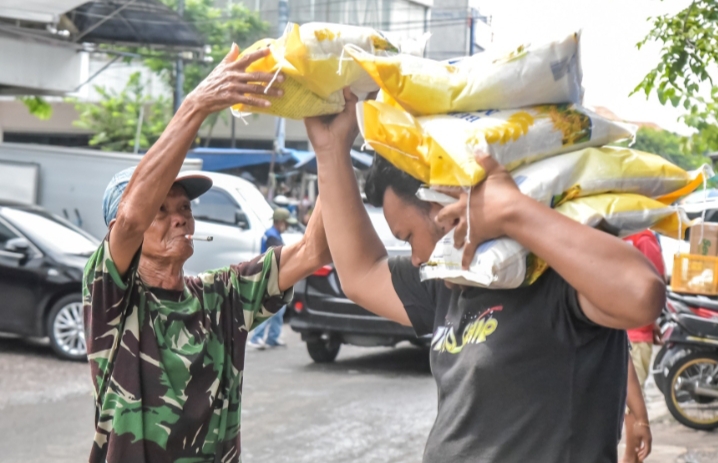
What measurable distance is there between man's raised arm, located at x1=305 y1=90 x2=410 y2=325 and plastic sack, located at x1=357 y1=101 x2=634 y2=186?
502mm

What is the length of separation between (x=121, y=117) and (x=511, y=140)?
29.8 meters

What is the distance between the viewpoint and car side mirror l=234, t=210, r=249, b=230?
547 inches

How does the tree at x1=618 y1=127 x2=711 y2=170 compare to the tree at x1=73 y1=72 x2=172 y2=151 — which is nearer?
the tree at x1=618 y1=127 x2=711 y2=170

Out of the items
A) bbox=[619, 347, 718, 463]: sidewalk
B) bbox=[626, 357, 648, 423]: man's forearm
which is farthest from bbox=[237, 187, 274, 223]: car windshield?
bbox=[626, 357, 648, 423]: man's forearm

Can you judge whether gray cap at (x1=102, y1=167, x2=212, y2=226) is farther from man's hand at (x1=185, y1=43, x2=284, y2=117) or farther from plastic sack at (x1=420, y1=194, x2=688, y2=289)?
plastic sack at (x1=420, y1=194, x2=688, y2=289)

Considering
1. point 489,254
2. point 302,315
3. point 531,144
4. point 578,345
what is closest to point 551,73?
point 531,144

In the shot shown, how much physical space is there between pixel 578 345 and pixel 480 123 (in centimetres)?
50

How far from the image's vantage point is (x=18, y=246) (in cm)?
1058

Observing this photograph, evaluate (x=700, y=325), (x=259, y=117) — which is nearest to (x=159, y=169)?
(x=700, y=325)

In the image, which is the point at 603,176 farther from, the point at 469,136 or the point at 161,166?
the point at 161,166

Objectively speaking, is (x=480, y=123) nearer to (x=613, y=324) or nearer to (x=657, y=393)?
(x=613, y=324)

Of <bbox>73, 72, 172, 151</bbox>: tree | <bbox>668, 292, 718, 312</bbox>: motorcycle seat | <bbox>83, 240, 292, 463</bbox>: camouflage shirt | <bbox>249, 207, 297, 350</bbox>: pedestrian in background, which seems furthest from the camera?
<bbox>73, 72, 172, 151</bbox>: tree

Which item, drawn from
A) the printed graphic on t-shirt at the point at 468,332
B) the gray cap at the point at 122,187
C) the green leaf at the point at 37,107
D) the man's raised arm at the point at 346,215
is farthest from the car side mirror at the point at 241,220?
the printed graphic on t-shirt at the point at 468,332

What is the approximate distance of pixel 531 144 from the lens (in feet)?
6.34
